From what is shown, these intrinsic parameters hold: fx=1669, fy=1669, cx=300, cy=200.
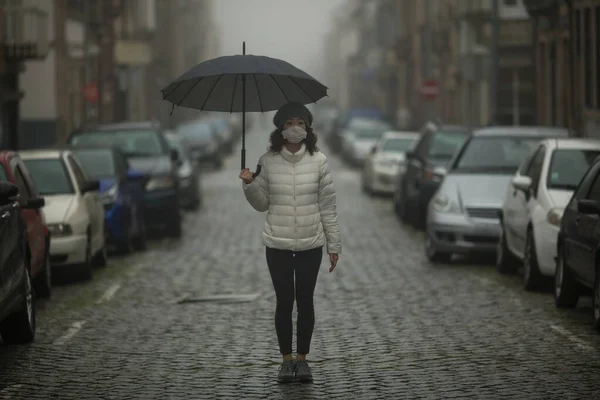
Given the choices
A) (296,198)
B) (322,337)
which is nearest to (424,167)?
(322,337)

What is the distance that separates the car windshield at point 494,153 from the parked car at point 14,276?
9071mm

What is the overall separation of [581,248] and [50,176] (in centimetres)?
773

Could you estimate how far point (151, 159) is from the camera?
88.8 feet

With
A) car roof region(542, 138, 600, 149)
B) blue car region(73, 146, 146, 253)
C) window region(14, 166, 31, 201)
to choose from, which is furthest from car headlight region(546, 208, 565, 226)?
blue car region(73, 146, 146, 253)

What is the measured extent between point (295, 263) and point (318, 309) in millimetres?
4643

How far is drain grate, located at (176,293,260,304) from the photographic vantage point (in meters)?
15.9

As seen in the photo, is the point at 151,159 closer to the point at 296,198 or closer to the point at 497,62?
the point at 497,62

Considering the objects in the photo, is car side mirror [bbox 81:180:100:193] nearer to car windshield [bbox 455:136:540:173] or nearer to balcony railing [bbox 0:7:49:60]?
car windshield [bbox 455:136:540:173]

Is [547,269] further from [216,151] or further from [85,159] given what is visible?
[216,151]

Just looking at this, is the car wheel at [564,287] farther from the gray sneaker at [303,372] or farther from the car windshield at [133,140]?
the car windshield at [133,140]

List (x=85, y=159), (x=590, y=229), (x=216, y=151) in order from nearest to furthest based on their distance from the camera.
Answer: (x=590, y=229) < (x=85, y=159) < (x=216, y=151)

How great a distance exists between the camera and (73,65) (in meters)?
52.6

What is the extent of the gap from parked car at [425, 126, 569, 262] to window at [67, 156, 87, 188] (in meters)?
4.17

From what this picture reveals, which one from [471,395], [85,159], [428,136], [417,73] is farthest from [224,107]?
[417,73]
